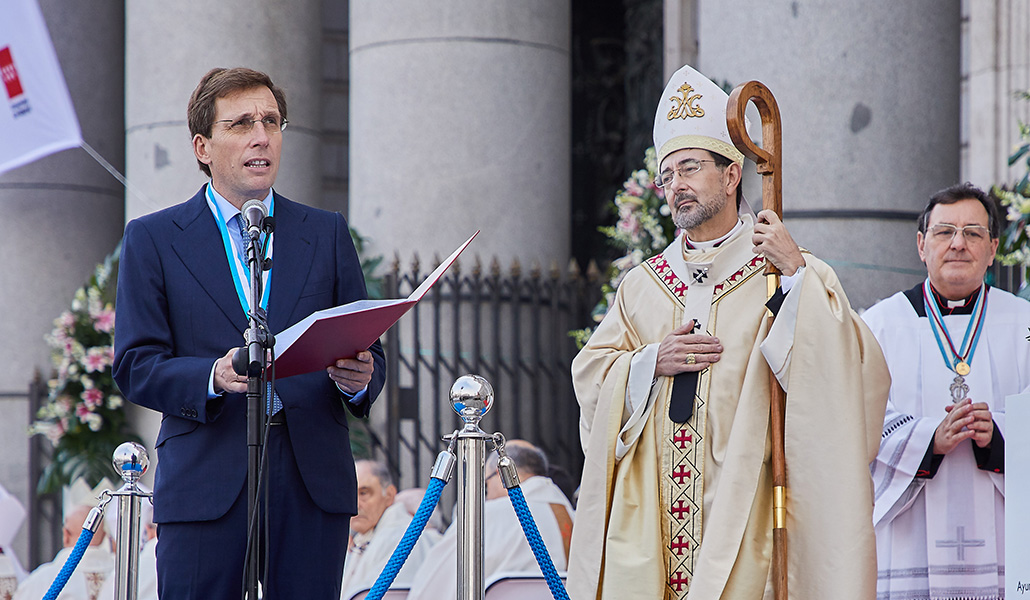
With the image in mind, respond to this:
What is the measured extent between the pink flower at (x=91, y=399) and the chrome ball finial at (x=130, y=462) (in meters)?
5.15

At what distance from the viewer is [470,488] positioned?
3848mm

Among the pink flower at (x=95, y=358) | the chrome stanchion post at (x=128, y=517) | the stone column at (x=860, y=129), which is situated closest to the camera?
the chrome stanchion post at (x=128, y=517)

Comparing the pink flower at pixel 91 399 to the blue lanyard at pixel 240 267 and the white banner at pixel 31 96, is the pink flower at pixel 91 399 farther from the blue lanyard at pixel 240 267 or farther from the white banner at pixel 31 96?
the blue lanyard at pixel 240 267

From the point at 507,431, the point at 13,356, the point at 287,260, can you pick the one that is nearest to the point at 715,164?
the point at 287,260

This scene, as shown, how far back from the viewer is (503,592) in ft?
18.8

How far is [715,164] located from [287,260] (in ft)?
5.30

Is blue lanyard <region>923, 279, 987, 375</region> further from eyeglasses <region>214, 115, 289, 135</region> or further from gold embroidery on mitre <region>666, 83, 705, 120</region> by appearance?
eyeglasses <region>214, 115, 289, 135</region>

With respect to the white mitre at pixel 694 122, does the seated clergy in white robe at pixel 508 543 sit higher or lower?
lower

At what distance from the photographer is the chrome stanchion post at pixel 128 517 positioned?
4.73 m

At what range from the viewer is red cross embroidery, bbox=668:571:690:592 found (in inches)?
165

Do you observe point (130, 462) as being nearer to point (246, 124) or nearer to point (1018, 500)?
point (246, 124)

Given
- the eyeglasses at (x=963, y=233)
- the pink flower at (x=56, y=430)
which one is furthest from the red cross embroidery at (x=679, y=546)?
the pink flower at (x=56, y=430)

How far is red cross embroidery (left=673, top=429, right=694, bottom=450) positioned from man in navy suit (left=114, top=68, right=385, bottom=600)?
3.59 ft

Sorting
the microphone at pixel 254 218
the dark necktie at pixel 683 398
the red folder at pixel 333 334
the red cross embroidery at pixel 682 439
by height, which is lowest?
the red cross embroidery at pixel 682 439
